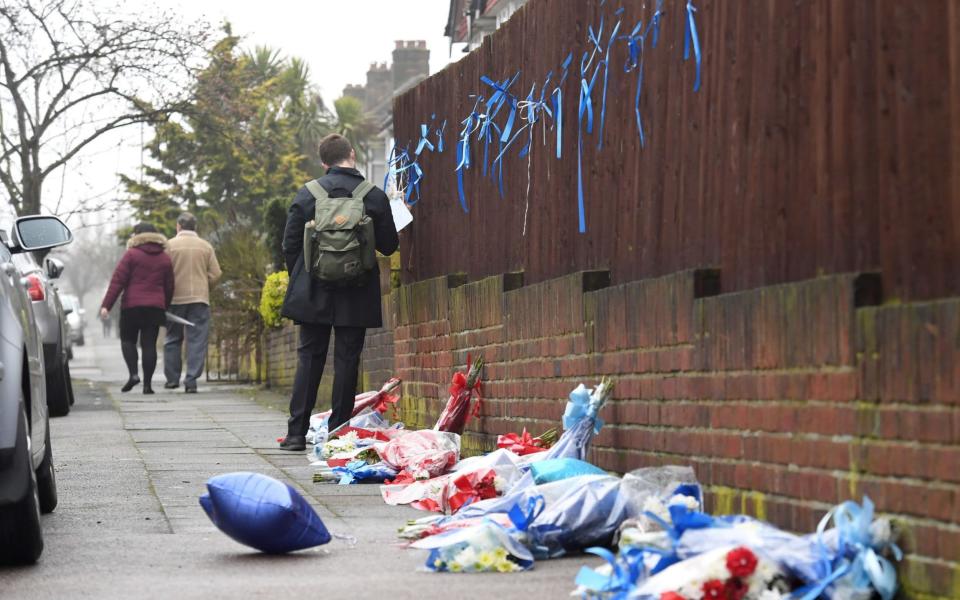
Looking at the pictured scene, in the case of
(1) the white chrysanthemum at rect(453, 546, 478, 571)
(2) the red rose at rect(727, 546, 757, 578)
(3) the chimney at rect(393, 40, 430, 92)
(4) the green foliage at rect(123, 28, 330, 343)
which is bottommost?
(1) the white chrysanthemum at rect(453, 546, 478, 571)

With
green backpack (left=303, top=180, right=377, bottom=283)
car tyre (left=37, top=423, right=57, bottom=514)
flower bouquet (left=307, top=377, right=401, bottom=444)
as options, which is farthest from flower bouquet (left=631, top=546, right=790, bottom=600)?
flower bouquet (left=307, top=377, right=401, bottom=444)

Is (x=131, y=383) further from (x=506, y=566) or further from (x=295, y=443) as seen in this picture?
(x=506, y=566)

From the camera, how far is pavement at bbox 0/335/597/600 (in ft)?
15.9

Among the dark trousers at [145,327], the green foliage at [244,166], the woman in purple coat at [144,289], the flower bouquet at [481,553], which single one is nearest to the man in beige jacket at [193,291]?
the woman in purple coat at [144,289]

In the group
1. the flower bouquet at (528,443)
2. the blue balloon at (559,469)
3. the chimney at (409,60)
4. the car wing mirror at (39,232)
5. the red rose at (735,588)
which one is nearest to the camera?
the red rose at (735,588)

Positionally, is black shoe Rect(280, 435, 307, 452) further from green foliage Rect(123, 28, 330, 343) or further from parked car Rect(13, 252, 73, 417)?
green foliage Rect(123, 28, 330, 343)

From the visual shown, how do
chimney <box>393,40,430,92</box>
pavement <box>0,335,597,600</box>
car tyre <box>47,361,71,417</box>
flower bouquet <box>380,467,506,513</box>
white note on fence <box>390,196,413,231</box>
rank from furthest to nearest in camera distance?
chimney <box>393,40,430,92</box>
car tyre <box>47,361,71,417</box>
white note on fence <box>390,196,413,231</box>
flower bouquet <box>380,467,506,513</box>
pavement <box>0,335,597,600</box>

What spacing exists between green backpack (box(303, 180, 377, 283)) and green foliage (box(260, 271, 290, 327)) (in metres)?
7.23

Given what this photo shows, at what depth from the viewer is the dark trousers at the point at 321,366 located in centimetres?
955

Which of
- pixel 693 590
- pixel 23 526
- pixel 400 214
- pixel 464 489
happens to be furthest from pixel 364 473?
pixel 693 590

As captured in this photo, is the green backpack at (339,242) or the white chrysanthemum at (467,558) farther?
the green backpack at (339,242)

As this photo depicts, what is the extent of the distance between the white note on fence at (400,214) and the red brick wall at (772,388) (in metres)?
2.27

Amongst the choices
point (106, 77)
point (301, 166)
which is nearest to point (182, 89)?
point (106, 77)

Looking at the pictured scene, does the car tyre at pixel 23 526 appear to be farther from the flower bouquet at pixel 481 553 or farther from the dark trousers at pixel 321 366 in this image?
the dark trousers at pixel 321 366
